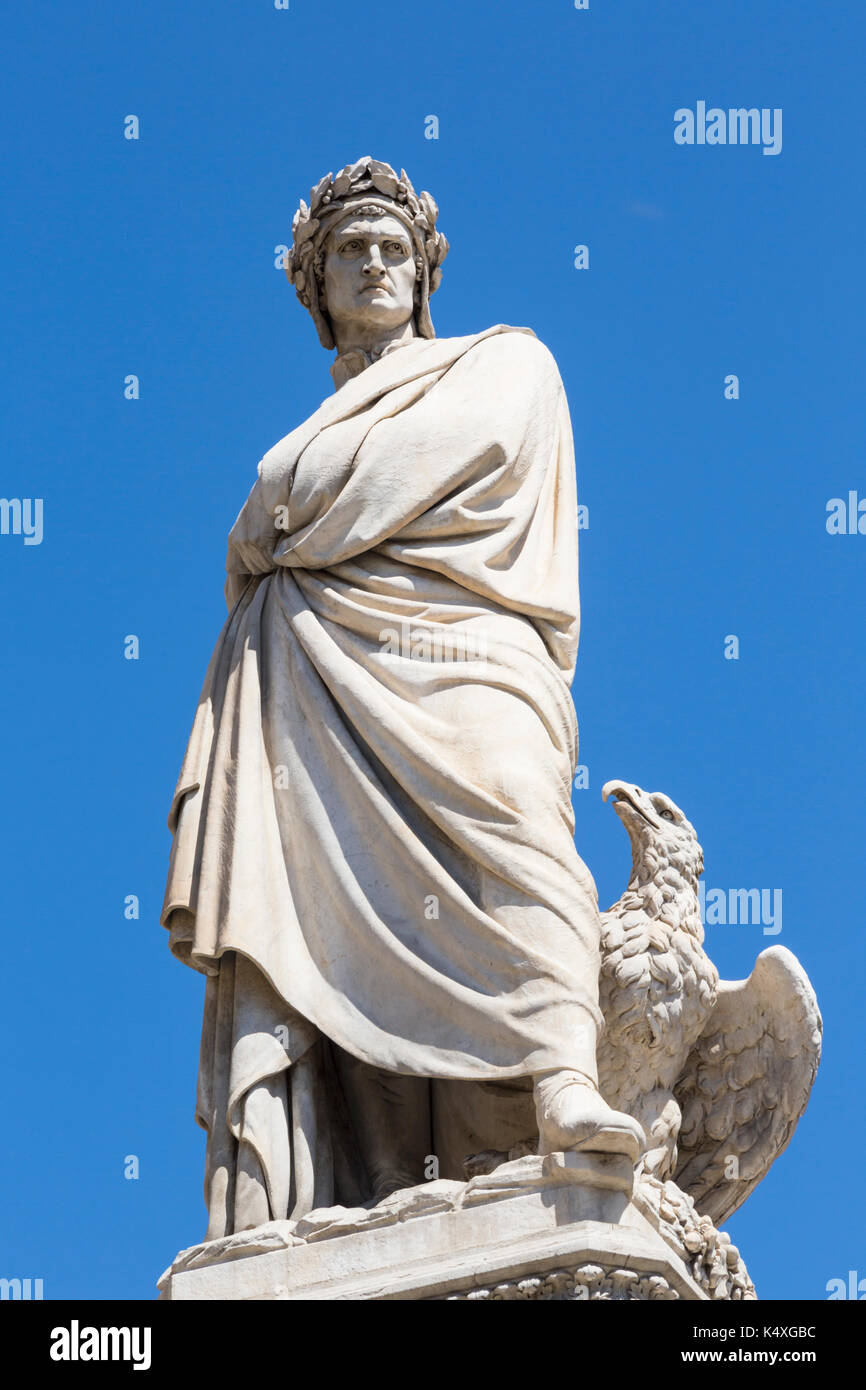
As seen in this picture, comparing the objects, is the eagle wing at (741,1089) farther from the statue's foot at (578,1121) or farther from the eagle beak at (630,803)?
the statue's foot at (578,1121)

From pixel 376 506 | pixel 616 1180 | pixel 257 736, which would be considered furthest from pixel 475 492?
pixel 616 1180

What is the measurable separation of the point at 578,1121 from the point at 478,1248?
60 centimetres

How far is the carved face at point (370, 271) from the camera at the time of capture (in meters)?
13.6

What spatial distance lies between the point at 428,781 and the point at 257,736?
3.09 ft

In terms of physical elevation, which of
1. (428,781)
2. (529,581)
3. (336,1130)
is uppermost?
(529,581)

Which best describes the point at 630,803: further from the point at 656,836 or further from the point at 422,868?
the point at 422,868

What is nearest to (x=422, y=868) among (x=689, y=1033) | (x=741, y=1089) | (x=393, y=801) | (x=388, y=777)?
(x=393, y=801)

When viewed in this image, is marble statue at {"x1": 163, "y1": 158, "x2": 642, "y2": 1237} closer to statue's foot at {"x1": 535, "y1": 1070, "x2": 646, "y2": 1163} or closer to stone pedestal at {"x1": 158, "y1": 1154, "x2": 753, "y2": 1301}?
statue's foot at {"x1": 535, "y1": 1070, "x2": 646, "y2": 1163}

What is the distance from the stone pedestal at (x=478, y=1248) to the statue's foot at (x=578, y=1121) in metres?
0.06

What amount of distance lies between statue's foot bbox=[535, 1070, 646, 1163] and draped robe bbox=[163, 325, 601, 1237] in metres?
0.12

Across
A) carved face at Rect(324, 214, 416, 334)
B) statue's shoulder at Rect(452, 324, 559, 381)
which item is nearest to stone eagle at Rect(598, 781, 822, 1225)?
statue's shoulder at Rect(452, 324, 559, 381)

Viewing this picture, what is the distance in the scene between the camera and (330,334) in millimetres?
13930
